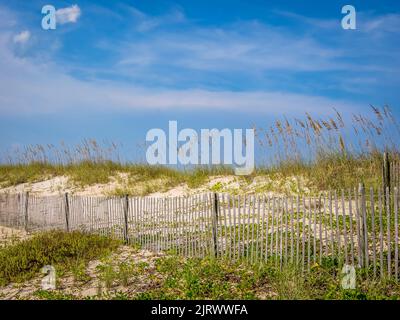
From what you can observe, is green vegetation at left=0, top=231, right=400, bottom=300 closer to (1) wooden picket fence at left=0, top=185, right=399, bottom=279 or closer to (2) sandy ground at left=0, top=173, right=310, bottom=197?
(1) wooden picket fence at left=0, top=185, right=399, bottom=279

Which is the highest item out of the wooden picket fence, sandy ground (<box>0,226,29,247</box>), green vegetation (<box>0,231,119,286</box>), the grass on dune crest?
the grass on dune crest

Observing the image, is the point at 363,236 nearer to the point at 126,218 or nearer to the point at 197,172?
the point at 126,218

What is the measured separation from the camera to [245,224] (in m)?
9.34

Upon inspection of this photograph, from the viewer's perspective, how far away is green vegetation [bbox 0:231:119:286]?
31.0 ft

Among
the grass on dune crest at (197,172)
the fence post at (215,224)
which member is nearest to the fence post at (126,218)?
the fence post at (215,224)

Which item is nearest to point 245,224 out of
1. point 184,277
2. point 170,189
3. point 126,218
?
point 184,277

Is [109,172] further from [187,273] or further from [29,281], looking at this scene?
[187,273]

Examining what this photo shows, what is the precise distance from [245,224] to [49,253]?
460 cm

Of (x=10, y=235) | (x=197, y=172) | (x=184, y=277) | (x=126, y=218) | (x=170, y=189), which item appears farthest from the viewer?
(x=197, y=172)

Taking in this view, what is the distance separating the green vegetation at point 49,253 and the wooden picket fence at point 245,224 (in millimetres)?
971

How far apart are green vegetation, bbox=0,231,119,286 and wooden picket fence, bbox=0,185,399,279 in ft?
3.19

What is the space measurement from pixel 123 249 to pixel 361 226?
5826mm

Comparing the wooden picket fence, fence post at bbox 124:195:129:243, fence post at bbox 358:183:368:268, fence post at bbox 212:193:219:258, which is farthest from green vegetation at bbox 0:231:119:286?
fence post at bbox 358:183:368:268

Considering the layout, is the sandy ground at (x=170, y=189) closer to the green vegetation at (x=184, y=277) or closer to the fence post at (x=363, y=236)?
the green vegetation at (x=184, y=277)
